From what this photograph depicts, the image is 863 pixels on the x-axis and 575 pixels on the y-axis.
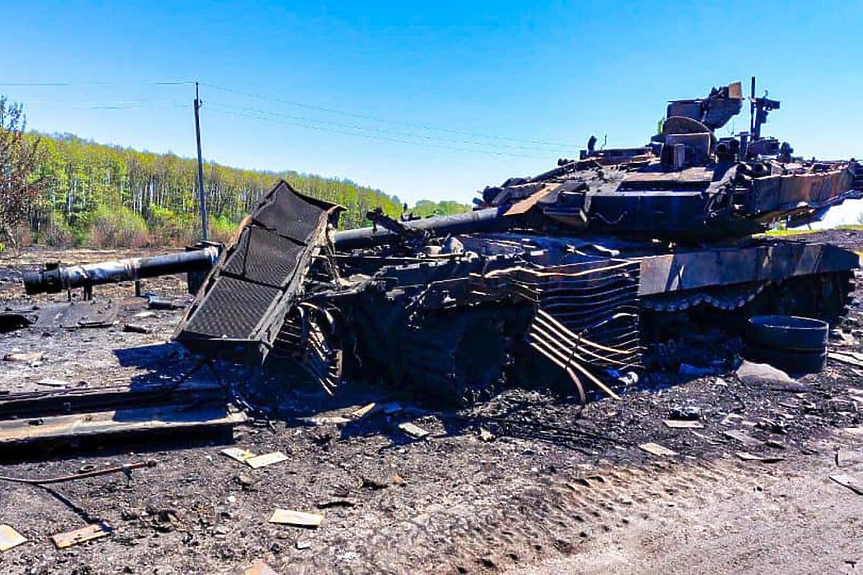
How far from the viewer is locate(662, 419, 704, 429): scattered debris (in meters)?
6.45

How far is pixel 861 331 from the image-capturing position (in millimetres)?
11172

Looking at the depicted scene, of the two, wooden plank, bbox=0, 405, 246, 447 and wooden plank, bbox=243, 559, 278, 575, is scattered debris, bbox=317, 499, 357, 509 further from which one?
wooden plank, bbox=0, 405, 246, 447

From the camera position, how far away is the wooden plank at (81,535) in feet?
12.8

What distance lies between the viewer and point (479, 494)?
4.76 meters

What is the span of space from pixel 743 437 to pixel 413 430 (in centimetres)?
282

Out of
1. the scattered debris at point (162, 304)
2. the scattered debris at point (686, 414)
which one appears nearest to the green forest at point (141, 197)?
the scattered debris at point (162, 304)

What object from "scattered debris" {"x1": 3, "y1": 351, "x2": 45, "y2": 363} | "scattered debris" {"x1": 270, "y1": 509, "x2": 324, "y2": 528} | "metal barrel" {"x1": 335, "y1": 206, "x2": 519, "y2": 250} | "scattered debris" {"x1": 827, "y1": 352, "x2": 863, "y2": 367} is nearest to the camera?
"scattered debris" {"x1": 270, "y1": 509, "x2": 324, "y2": 528}

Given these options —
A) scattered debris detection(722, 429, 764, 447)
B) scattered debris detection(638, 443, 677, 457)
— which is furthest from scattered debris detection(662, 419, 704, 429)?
scattered debris detection(638, 443, 677, 457)

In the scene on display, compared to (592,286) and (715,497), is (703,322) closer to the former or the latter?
(592,286)

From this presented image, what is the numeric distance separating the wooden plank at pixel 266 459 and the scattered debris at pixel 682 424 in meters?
3.41

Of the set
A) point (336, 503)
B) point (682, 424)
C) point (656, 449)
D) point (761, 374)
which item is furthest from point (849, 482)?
point (336, 503)

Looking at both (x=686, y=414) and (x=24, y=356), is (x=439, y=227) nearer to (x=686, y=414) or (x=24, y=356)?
(x=686, y=414)

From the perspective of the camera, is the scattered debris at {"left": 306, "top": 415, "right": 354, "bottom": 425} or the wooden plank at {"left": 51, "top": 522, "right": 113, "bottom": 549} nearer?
the wooden plank at {"left": 51, "top": 522, "right": 113, "bottom": 549}

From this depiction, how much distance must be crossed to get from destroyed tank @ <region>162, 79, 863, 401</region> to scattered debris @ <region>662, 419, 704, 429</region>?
0.80 meters
